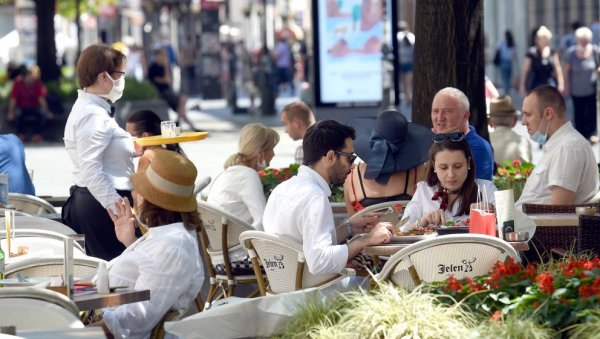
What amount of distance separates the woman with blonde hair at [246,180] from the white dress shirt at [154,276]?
9.98 feet

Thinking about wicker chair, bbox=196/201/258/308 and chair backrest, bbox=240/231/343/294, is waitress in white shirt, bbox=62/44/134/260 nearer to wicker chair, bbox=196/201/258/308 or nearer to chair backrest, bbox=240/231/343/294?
wicker chair, bbox=196/201/258/308

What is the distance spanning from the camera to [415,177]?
9.67 m

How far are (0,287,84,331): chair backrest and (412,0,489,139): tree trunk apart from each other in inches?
259

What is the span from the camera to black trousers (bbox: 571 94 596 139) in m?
23.6

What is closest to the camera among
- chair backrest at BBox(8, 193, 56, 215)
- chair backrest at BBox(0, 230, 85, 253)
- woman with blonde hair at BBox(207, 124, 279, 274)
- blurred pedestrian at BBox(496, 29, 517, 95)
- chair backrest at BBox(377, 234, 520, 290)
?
chair backrest at BBox(377, 234, 520, 290)

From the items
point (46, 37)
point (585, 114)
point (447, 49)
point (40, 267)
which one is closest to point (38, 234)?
point (40, 267)

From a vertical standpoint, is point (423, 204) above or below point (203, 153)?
above

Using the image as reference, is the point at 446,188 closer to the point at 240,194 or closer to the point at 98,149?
the point at 240,194

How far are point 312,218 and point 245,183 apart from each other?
2772 mm

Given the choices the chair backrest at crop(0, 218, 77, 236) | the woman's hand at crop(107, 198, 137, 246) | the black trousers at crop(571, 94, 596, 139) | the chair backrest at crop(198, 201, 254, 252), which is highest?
the woman's hand at crop(107, 198, 137, 246)

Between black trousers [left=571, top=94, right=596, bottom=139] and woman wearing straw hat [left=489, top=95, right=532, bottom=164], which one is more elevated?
woman wearing straw hat [left=489, top=95, right=532, bottom=164]

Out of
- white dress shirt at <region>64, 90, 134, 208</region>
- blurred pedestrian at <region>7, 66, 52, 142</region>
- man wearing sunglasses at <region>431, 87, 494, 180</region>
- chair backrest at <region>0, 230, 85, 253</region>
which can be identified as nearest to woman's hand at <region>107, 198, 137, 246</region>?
chair backrest at <region>0, 230, 85, 253</region>

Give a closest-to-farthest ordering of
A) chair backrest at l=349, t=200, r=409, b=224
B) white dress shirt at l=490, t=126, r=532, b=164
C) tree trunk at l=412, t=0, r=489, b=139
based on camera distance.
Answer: chair backrest at l=349, t=200, r=409, b=224 < tree trunk at l=412, t=0, r=489, b=139 < white dress shirt at l=490, t=126, r=532, b=164

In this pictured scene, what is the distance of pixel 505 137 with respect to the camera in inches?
511
